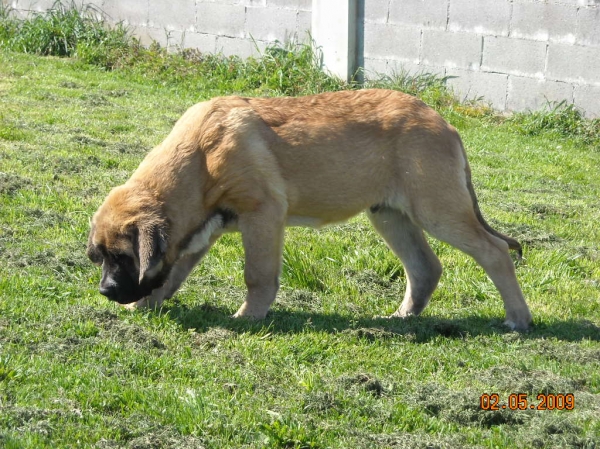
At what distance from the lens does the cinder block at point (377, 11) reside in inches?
530

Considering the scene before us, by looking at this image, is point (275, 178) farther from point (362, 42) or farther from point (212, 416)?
point (362, 42)

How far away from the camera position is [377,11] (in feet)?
44.4

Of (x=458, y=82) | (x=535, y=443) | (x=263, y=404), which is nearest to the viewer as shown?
(x=535, y=443)

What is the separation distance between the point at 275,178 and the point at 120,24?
10508 millimetres

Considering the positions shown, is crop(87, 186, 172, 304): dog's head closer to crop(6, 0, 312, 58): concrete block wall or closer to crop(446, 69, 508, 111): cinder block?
crop(446, 69, 508, 111): cinder block

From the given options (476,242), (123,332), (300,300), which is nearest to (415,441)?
(123,332)

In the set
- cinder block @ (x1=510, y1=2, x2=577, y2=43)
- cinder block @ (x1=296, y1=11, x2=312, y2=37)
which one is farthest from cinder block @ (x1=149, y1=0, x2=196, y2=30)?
cinder block @ (x1=510, y1=2, x2=577, y2=43)

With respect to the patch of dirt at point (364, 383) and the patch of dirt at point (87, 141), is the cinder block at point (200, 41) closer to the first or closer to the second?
the patch of dirt at point (87, 141)

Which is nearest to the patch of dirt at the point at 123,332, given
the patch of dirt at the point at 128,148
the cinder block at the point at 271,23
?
the patch of dirt at the point at 128,148

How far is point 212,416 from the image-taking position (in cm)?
454

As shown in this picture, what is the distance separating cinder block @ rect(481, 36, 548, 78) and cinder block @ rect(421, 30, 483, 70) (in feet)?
0.49

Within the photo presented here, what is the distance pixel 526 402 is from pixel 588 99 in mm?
8321

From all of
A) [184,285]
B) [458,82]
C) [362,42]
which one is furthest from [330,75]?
[184,285]

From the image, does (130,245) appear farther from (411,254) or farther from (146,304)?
(411,254)
